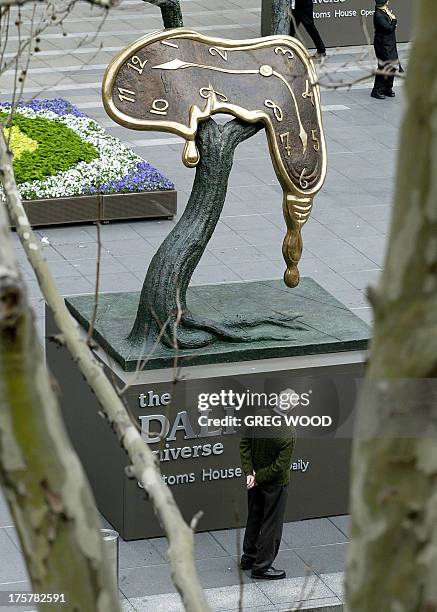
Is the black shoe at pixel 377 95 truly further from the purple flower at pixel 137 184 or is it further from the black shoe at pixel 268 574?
the black shoe at pixel 268 574

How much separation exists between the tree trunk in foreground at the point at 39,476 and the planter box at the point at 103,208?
12.1m

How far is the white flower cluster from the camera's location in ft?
48.5

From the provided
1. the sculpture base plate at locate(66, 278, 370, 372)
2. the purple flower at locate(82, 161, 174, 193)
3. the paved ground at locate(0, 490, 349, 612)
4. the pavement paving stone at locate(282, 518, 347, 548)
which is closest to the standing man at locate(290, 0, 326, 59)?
the purple flower at locate(82, 161, 174, 193)

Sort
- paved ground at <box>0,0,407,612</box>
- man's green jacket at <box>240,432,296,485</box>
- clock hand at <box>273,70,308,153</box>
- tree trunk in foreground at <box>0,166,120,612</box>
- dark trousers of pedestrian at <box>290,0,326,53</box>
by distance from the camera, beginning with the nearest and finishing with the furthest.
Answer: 1. tree trunk in foreground at <box>0,166,120,612</box>
2. man's green jacket at <box>240,432,296,485</box>
3. paved ground at <box>0,0,407,612</box>
4. clock hand at <box>273,70,308,153</box>
5. dark trousers of pedestrian at <box>290,0,326,53</box>

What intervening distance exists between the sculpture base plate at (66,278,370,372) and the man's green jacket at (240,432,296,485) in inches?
29.5

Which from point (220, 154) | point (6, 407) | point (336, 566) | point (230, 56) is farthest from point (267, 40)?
point (6, 407)

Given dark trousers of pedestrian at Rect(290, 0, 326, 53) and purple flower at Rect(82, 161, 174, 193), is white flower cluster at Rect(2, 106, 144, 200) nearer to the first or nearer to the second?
purple flower at Rect(82, 161, 174, 193)

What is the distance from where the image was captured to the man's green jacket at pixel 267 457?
8422 millimetres

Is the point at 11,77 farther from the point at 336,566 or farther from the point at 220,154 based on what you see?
the point at 336,566

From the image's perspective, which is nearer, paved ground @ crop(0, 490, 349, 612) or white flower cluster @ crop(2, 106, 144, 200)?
paved ground @ crop(0, 490, 349, 612)

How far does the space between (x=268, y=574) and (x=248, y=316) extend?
6.44ft

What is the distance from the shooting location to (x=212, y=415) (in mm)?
9195

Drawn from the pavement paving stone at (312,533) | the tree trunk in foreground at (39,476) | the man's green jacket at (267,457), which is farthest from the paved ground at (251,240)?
the tree trunk in foreground at (39,476)

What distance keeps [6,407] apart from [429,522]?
82cm
